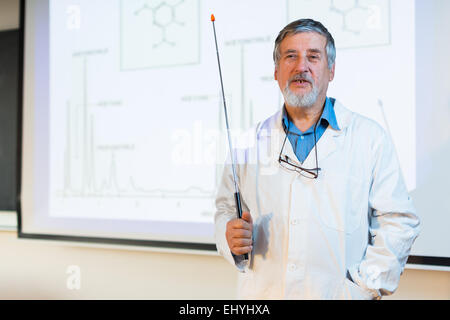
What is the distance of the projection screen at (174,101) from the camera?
1180 mm

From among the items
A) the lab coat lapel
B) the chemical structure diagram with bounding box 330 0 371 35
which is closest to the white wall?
the lab coat lapel

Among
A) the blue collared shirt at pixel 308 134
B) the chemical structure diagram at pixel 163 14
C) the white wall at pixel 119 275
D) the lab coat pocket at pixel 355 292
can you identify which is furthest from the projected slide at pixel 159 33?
the lab coat pocket at pixel 355 292

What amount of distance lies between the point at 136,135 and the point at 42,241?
26.1 inches

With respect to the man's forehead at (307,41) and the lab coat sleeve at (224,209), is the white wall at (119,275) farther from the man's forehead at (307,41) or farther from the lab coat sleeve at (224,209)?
the man's forehead at (307,41)

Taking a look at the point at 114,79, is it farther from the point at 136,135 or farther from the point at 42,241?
the point at 42,241

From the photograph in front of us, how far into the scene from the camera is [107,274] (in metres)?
1.65

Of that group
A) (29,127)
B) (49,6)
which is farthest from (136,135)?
(49,6)

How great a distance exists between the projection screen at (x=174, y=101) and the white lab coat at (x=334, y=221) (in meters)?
0.34

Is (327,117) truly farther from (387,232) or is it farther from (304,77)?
(387,232)

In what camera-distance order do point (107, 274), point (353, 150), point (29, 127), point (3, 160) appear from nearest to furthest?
1. point (353, 150)
2. point (107, 274)
3. point (29, 127)
4. point (3, 160)

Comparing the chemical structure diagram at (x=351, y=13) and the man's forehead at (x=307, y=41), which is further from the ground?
the chemical structure diagram at (x=351, y=13)

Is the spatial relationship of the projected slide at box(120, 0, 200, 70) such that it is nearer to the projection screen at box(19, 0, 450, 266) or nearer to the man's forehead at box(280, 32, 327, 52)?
the projection screen at box(19, 0, 450, 266)

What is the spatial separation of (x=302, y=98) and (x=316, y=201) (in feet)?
0.85

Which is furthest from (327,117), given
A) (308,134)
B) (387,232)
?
(387,232)
